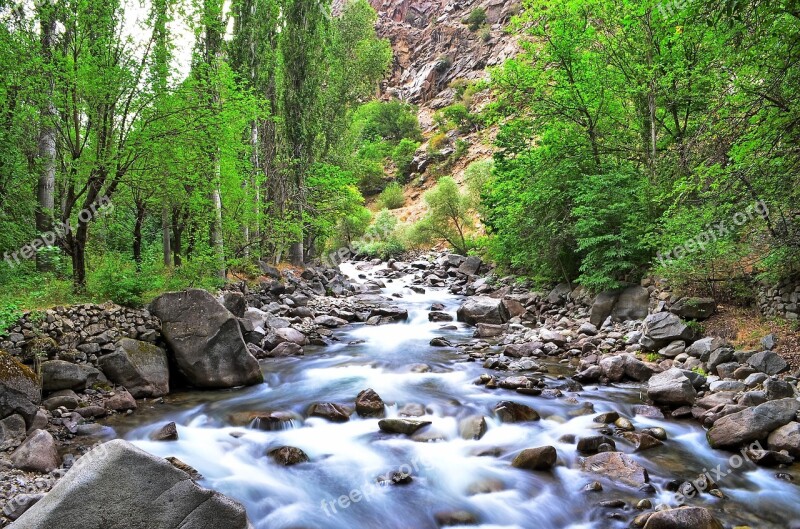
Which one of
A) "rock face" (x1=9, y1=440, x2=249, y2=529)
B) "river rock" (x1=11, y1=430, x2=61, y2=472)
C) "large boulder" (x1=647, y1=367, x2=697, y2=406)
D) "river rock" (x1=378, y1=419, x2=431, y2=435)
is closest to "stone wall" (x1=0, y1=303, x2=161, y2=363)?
"river rock" (x1=11, y1=430, x2=61, y2=472)

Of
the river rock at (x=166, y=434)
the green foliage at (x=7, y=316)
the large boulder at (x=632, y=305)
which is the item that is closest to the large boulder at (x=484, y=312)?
the large boulder at (x=632, y=305)

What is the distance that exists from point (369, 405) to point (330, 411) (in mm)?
732

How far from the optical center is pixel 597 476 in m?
6.29

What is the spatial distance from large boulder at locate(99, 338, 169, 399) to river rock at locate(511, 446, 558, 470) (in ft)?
22.8

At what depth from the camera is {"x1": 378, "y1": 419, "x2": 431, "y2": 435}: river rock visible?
7.97 meters

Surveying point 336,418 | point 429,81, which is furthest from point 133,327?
point 429,81

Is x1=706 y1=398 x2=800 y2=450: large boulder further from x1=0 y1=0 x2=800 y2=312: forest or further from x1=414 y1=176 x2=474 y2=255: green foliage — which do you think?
x1=414 y1=176 x2=474 y2=255: green foliage

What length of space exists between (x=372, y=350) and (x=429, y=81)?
231 ft

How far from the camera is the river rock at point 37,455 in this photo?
→ 18.9ft

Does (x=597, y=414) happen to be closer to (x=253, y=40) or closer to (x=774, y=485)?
(x=774, y=485)

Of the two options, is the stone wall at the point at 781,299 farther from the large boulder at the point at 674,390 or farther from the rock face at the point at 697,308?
the large boulder at the point at 674,390

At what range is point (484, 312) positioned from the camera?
16.9 meters

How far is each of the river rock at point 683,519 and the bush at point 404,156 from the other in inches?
2361

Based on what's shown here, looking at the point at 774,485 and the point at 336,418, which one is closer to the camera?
the point at 774,485
